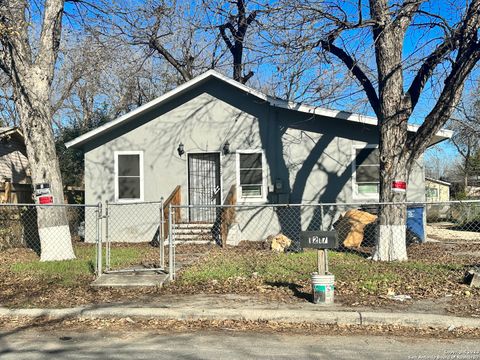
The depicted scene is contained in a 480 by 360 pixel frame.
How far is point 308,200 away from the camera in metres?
14.9

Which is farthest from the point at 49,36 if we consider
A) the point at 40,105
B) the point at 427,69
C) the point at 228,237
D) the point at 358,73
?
the point at 427,69

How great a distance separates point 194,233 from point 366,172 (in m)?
5.36

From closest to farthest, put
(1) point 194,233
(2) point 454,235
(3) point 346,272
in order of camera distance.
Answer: (3) point 346,272
(1) point 194,233
(2) point 454,235

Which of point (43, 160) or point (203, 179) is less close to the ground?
point (43, 160)

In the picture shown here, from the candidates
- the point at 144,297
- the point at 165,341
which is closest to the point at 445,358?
the point at 165,341

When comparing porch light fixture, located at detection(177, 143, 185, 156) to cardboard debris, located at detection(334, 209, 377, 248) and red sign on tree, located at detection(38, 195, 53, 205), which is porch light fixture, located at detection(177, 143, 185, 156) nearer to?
red sign on tree, located at detection(38, 195, 53, 205)

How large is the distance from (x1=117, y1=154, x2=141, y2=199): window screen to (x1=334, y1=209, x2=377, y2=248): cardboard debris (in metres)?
6.31

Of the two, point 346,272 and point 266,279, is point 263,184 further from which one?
point 266,279

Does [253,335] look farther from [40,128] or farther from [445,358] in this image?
[40,128]

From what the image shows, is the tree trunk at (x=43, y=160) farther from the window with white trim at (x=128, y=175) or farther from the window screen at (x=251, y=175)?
the window screen at (x=251, y=175)

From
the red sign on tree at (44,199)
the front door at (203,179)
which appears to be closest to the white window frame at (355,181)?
the front door at (203,179)

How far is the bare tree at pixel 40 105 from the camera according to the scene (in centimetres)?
1112

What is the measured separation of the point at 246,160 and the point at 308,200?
2.24 m

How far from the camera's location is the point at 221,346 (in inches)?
222
